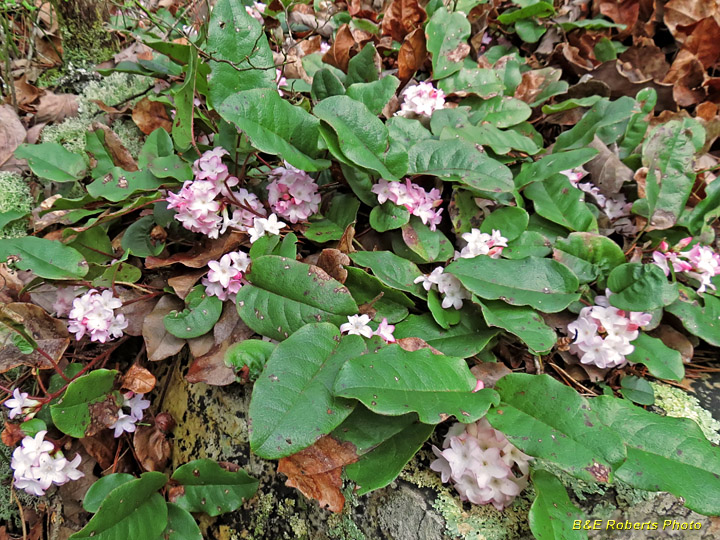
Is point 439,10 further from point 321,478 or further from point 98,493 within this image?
point 98,493

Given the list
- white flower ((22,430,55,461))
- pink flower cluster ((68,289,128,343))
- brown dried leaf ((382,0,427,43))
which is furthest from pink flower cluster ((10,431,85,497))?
brown dried leaf ((382,0,427,43))

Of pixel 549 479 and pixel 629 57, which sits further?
pixel 629 57

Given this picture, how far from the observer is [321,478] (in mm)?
980

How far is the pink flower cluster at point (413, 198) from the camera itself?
123cm

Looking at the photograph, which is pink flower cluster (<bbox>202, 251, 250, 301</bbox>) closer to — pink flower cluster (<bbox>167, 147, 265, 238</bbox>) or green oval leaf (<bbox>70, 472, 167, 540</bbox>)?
pink flower cluster (<bbox>167, 147, 265, 238</bbox>)

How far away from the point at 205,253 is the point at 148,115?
2.34 feet

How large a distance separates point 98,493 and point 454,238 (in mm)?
1156

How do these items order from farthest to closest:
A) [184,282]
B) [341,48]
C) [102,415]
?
[341,48]
[184,282]
[102,415]

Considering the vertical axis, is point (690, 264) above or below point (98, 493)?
above

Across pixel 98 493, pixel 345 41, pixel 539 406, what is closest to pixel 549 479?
pixel 539 406

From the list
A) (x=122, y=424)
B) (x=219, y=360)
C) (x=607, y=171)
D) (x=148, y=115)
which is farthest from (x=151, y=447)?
(x=607, y=171)

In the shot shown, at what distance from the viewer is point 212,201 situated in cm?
118

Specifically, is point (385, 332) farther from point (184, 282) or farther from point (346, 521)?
point (184, 282)

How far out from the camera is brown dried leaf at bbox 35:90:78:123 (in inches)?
71.9
